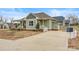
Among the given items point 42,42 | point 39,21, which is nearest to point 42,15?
point 39,21

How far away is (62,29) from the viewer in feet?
9.60

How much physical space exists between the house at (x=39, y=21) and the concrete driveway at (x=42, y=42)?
99mm

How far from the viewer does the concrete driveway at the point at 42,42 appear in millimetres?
2910

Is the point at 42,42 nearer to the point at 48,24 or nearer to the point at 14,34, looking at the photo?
the point at 48,24

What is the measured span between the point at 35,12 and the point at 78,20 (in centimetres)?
57

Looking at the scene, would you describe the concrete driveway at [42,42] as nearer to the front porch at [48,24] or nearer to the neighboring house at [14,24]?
the front porch at [48,24]

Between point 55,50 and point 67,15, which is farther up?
point 67,15

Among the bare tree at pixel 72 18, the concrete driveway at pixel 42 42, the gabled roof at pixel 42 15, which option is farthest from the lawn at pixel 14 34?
the bare tree at pixel 72 18

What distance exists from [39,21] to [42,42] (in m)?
0.27

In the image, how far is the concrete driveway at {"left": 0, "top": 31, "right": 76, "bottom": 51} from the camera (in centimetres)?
291
